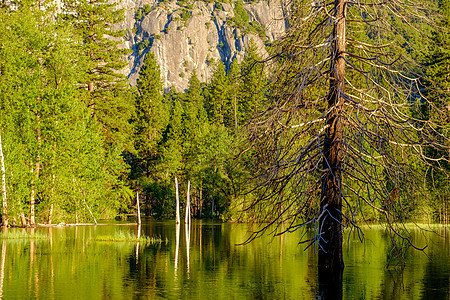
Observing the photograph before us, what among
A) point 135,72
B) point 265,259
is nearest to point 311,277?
point 265,259

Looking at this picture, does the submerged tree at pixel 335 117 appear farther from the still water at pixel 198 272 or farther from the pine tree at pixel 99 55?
the pine tree at pixel 99 55

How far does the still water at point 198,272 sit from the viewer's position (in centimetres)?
1333

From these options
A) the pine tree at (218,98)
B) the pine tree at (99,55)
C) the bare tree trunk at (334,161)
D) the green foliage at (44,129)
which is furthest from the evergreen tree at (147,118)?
the bare tree trunk at (334,161)

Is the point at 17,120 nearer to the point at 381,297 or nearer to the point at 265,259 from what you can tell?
the point at 265,259

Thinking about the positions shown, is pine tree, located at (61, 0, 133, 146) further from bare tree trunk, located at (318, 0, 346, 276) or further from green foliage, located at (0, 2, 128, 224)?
bare tree trunk, located at (318, 0, 346, 276)

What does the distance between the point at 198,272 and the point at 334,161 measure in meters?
6.19

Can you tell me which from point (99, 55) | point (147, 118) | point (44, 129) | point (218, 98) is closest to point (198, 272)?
point (44, 129)

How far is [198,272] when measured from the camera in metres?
17.2

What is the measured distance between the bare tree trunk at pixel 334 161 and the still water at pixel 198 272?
90 centimetres

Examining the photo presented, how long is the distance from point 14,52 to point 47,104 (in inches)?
163

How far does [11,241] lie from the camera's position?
25.9 meters

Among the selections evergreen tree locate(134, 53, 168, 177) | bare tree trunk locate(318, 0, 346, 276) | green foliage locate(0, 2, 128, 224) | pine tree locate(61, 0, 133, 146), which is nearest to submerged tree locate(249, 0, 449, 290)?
bare tree trunk locate(318, 0, 346, 276)

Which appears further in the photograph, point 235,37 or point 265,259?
point 235,37

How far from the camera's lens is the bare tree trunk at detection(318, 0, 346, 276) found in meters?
13.5
